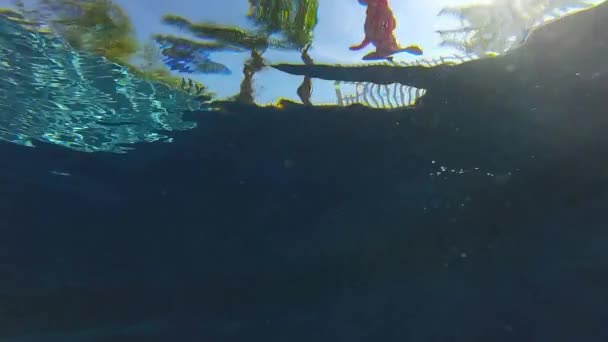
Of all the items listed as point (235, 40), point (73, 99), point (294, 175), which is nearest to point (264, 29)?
point (235, 40)

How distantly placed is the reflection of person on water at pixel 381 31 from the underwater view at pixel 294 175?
0.04 m

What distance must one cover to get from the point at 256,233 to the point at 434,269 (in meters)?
5.41

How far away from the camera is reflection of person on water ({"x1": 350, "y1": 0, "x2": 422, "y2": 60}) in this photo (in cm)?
674

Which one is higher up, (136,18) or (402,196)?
(136,18)

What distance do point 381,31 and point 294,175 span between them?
500cm

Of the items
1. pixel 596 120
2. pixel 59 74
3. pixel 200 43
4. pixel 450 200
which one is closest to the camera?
pixel 596 120

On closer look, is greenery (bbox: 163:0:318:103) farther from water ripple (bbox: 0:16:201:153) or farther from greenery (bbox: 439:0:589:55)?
greenery (bbox: 439:0:589:55)

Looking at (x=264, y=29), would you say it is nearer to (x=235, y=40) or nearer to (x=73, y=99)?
(x=235, y=40)

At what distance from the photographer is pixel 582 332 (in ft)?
27.6

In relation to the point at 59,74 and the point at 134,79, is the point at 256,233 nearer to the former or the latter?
the point at 134,79

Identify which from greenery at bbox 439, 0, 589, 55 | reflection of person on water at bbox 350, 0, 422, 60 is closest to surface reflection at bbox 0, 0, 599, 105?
reflection of person on water at bbox 350, 0, 422, 60

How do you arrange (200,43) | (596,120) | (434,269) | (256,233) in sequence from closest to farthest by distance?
(596,120)
(200,43)
(434,269)
(256,233)

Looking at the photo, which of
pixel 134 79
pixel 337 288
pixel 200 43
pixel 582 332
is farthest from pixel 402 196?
pixel 134 79

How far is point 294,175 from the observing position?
1091 cm
